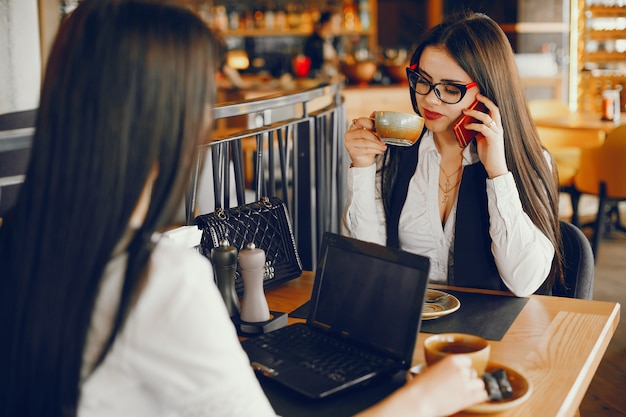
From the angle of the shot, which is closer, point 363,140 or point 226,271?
point 226,271

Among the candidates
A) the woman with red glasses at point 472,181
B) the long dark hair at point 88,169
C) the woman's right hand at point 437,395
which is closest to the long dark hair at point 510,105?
the woman with red glasses at point 472,181

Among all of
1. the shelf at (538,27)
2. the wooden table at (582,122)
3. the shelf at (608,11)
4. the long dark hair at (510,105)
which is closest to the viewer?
the long dark hair at (510,105)

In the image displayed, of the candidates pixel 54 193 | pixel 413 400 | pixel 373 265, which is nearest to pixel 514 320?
pixel 373 265

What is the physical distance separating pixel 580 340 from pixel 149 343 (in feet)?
3.00

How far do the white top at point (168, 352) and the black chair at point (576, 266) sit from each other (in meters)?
1.22

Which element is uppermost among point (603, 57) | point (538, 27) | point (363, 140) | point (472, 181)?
point (538, 27)

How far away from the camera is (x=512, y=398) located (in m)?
1.22

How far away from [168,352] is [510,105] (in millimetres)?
1370

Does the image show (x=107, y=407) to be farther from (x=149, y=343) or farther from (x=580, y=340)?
(x=580, y=340)

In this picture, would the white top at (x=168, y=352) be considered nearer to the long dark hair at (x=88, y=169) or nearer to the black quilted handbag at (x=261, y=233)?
the long dark hair at (x=88, y=169)

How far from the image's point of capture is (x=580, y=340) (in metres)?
1.50

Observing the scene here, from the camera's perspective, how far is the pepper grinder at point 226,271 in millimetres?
1572

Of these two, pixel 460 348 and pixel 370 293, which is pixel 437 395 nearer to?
pixel 460 348

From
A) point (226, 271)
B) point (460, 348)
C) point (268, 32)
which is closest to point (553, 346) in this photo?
point (460, 348)
